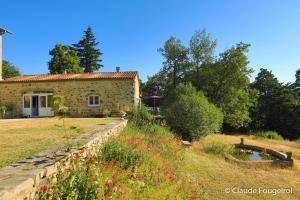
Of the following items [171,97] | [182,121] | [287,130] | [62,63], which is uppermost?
[62,63]

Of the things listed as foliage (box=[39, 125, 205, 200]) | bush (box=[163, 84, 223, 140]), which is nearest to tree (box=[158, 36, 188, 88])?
bush (box=[163, 84, 223, 140])

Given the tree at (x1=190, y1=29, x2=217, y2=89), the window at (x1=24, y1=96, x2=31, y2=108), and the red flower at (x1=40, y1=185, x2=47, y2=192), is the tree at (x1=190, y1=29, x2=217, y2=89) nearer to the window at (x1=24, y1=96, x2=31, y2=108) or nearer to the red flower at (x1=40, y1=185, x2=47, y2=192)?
the window at (x1=24, y1=96, x2=31, y2=108)

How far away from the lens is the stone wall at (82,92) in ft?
64.6

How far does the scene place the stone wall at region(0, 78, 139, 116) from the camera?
64.6 feet

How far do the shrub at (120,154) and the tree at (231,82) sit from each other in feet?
62.3

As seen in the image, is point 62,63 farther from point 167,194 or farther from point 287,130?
point 167,194

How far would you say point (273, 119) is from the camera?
28.6 m

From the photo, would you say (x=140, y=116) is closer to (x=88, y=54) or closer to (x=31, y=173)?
(x=31, y=173)

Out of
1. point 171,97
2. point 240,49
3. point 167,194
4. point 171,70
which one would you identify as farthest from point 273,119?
point 167,194

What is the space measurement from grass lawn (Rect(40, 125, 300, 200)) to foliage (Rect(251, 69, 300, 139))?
1868 cm

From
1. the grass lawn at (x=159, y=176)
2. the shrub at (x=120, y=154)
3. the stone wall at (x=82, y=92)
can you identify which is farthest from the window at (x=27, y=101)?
the shrub at (x=120, y=154)

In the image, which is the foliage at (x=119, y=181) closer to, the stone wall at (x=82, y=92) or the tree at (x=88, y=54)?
the stone wall at (x=82, y=92)

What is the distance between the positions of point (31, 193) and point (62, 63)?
3460cm

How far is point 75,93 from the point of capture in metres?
20.4
